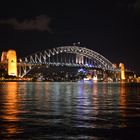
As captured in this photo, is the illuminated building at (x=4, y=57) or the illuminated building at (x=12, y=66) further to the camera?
the illuminated building at (x=4, y=57)

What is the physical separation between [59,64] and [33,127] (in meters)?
116

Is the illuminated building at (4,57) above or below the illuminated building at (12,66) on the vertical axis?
above

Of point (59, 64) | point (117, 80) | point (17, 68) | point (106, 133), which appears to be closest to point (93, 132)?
point (106, 133)

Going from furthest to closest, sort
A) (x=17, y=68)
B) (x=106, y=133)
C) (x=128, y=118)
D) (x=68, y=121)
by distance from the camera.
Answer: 1. (x=17, y=68)
2. (x=128, y=118)
3. (x=68, y=121)
4. (x=106, y=133)

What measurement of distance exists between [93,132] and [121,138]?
1.35 metres

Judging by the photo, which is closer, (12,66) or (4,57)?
(12,66)

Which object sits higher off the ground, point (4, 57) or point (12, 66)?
point (4, 57)

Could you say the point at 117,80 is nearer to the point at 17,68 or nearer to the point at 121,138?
the point at 17,68

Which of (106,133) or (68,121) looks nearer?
(106,133)

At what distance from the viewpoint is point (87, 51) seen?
15062 centimetres

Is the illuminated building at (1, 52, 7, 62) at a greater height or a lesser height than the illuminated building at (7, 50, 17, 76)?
greater

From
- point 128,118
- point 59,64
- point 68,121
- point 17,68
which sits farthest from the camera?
point 17,68

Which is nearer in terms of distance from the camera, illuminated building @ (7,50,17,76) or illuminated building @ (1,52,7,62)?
illuminated building @ (7,50,17,76)

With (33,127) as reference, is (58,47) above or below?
above
